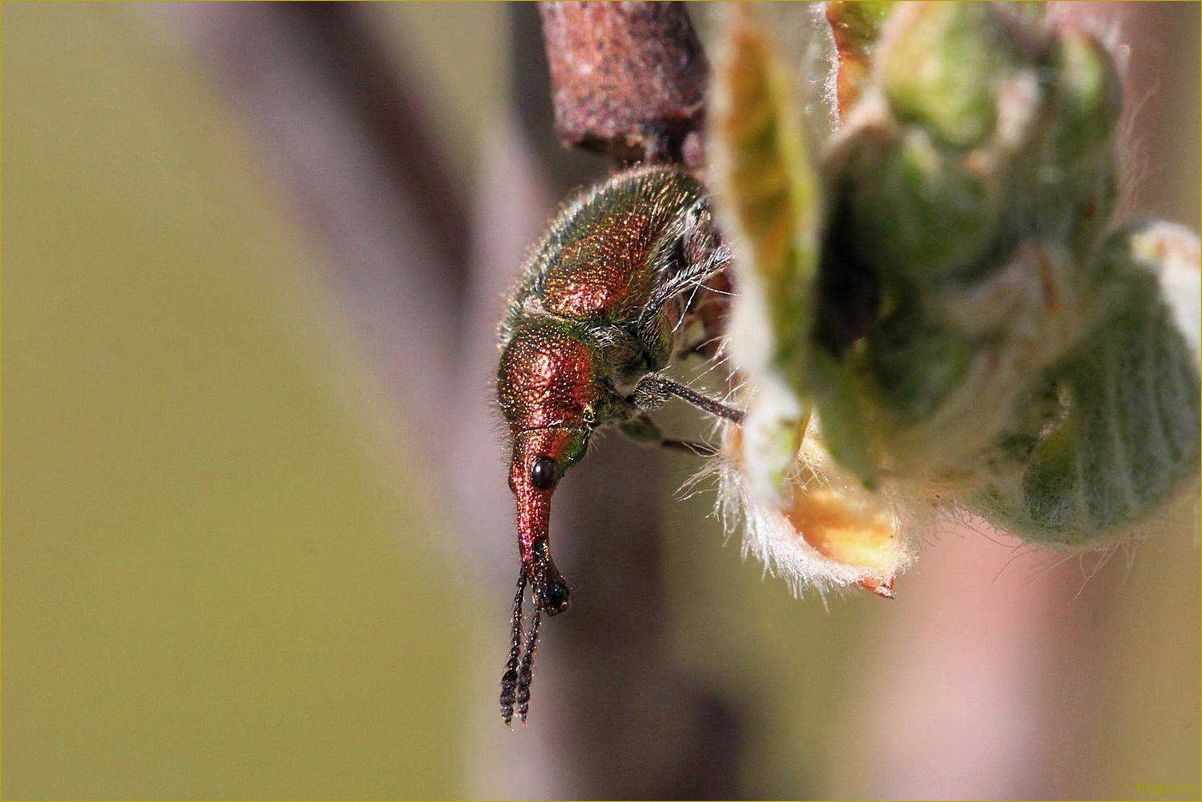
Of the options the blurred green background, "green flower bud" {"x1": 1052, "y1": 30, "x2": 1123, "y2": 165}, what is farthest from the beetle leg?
"green flower bud" {"x1": 1052, "y1": 30, "x2": 1123, "y2": 165}

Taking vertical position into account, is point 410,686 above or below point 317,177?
below

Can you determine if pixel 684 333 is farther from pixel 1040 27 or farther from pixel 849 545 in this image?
pixel 1040 27

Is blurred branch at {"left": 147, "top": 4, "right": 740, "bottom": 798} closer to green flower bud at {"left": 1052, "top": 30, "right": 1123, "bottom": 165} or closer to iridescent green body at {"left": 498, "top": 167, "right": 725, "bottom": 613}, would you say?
iridescent green body at {"left": 498, "top": 167, "right": 725, "bottom": 613}

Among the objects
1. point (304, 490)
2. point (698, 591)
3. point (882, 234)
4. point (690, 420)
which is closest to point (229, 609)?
point (304, 490)

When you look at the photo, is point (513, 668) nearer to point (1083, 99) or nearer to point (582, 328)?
point (582, 328)

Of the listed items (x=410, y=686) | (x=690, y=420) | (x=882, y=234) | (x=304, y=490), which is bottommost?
(x=410, y=686)

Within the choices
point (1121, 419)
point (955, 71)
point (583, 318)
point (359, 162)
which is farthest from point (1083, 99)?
point (359, 162)

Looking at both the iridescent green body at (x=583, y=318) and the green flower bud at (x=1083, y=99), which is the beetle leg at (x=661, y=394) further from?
the green flower bud at (x=1083, y=99)
